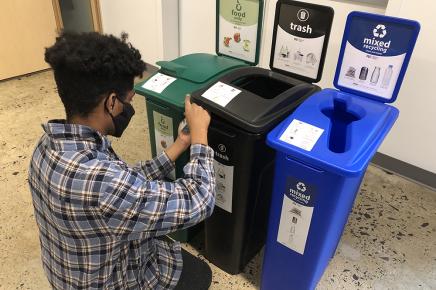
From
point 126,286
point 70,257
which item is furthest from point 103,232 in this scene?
point 126,286

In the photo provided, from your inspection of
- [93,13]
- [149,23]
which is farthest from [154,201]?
[93,13]

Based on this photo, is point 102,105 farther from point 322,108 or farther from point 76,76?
point 322,108

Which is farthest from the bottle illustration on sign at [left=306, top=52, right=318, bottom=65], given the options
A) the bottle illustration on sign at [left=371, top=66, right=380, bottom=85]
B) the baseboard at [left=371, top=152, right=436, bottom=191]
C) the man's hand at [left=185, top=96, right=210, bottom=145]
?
the baseboard at [left=371, top=152, right=436, bottom=191]

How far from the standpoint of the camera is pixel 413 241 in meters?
1.96

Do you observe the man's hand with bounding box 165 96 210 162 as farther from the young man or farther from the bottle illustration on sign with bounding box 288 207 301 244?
the bottle illustration on sign with bounding box 288 207 301 244

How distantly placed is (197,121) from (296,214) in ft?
1.55

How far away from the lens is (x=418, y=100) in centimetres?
217

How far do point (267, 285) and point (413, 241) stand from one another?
935 mm

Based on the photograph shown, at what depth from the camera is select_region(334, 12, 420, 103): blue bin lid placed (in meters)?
1.25

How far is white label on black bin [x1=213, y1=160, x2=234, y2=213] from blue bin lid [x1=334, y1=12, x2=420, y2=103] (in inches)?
22.7

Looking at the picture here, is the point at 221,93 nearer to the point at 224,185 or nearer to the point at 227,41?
the point at 224,185

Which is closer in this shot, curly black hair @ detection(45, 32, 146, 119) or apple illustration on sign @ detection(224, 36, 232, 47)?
curly black hair @ detection(45, 32, 146, 119)

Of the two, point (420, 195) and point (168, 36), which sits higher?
point (168, 36)

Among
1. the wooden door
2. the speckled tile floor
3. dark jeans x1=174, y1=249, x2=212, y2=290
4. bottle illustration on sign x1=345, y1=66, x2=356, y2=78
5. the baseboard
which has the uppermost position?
bottle illustration on sign x1=345, y1=66, x2=356, y2=78
